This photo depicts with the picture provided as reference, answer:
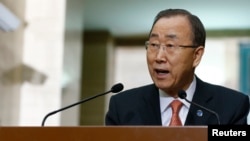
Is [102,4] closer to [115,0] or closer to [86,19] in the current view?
[115,0]

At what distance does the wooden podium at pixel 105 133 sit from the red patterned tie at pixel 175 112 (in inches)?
15.3

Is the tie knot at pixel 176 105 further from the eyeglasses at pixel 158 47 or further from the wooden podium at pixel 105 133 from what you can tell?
the wooden podium at pixel 105 133

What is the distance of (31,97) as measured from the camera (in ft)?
14.4

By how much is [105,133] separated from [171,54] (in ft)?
1.72

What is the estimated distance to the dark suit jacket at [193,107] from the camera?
165cm

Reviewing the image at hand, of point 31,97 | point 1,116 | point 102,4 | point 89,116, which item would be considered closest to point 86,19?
point 102,4

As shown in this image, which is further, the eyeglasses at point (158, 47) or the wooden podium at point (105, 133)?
the eyeglasses at point (158, 47)

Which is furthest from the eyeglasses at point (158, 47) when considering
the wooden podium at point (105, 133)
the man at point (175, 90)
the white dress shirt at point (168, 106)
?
the wooden podium at point (105, 133)

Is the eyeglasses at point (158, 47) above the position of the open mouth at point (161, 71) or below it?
above

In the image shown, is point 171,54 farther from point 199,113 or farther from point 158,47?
point 199,113

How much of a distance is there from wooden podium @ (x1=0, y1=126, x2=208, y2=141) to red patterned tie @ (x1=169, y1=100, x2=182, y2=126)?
388mm

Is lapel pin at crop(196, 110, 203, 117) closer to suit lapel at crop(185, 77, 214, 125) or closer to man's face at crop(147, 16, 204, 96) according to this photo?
suit lapel at crop(185, 77, 214, 125)

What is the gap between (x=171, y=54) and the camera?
170cm

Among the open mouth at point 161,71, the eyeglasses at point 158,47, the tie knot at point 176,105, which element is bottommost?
the tie knot at point 176,105
